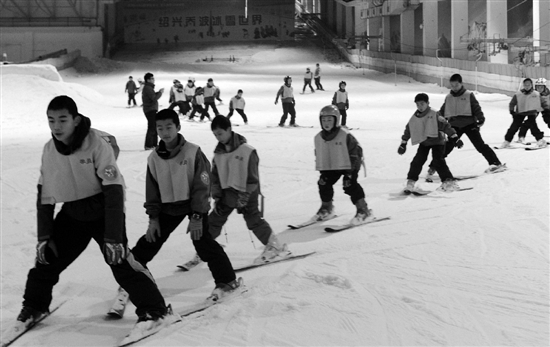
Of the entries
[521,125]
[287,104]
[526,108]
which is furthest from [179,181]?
[287,104]

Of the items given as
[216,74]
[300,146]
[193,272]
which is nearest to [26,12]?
[216,74]

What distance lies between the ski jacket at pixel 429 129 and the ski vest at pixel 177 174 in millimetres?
4974

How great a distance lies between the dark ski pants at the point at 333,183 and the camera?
7617 millimetres

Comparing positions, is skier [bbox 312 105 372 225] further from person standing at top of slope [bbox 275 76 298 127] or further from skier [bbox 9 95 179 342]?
person standing at top of slope [bbox 275 76 298 127]

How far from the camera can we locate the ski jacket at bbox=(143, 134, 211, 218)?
4.88 metres

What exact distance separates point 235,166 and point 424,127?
4085mm

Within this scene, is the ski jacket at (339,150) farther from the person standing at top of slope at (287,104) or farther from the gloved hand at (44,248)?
the person standing at top of slope at (287,104)

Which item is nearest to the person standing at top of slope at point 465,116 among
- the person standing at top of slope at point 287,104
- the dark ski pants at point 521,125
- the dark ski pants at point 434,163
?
the dark ski pants at point 434,163

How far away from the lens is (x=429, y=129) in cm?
927

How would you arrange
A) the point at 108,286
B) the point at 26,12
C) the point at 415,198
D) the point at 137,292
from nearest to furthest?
1. the point at 137,292
2. the point at 108,286
3. the point at 415,198
4. the point at 26,12

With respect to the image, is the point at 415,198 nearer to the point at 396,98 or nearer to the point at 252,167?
the point at 252,167

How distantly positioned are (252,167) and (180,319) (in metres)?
1.73

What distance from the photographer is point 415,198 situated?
910 centimetres

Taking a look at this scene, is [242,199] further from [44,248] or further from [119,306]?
[44,248]
